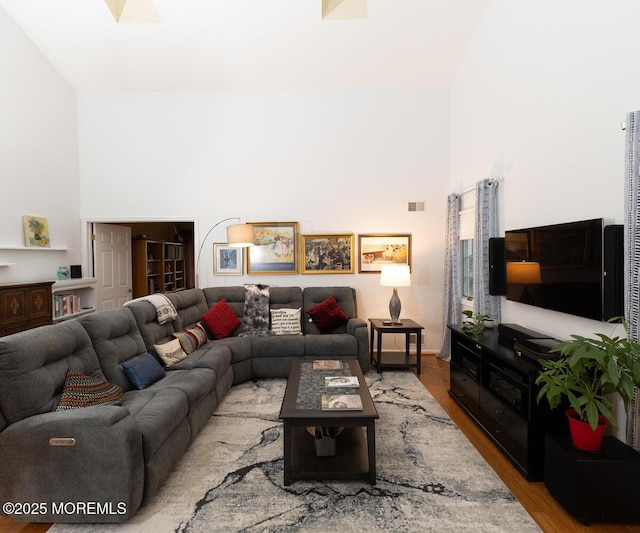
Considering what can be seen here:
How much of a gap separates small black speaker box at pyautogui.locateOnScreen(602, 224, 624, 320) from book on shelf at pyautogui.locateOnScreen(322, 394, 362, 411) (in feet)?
5.21

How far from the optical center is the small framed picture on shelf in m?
4.29

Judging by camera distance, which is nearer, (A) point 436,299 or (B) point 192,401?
(B) point 192,401

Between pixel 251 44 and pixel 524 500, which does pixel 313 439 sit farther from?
pixel 251 44

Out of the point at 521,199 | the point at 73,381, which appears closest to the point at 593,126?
the point at 521,199

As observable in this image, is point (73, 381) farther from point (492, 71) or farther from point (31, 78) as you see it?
point (492, 71)

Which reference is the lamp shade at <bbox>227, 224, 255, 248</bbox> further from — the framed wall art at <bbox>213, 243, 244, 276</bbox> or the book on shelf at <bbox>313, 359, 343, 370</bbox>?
the book on shelf at <bbox>313, 359, 343, 370</bbox>

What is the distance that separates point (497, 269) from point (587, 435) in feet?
6.44

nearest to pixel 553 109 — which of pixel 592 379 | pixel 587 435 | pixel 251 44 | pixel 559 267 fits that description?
pixel 559 267

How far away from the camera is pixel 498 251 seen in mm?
3752

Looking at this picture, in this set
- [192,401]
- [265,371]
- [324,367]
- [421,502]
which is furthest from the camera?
[265,371]

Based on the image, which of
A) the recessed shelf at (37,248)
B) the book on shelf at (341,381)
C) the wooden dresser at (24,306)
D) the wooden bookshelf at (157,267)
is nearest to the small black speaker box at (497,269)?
the book on shelf at (341,381)

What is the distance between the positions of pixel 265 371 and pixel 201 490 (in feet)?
6.57

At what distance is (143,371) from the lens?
2.86m

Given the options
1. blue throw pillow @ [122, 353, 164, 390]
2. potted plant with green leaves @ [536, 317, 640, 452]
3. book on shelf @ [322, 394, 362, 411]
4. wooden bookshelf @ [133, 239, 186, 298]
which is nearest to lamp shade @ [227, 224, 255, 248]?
blue throw pillow @ [122, 353, 164, 390]
